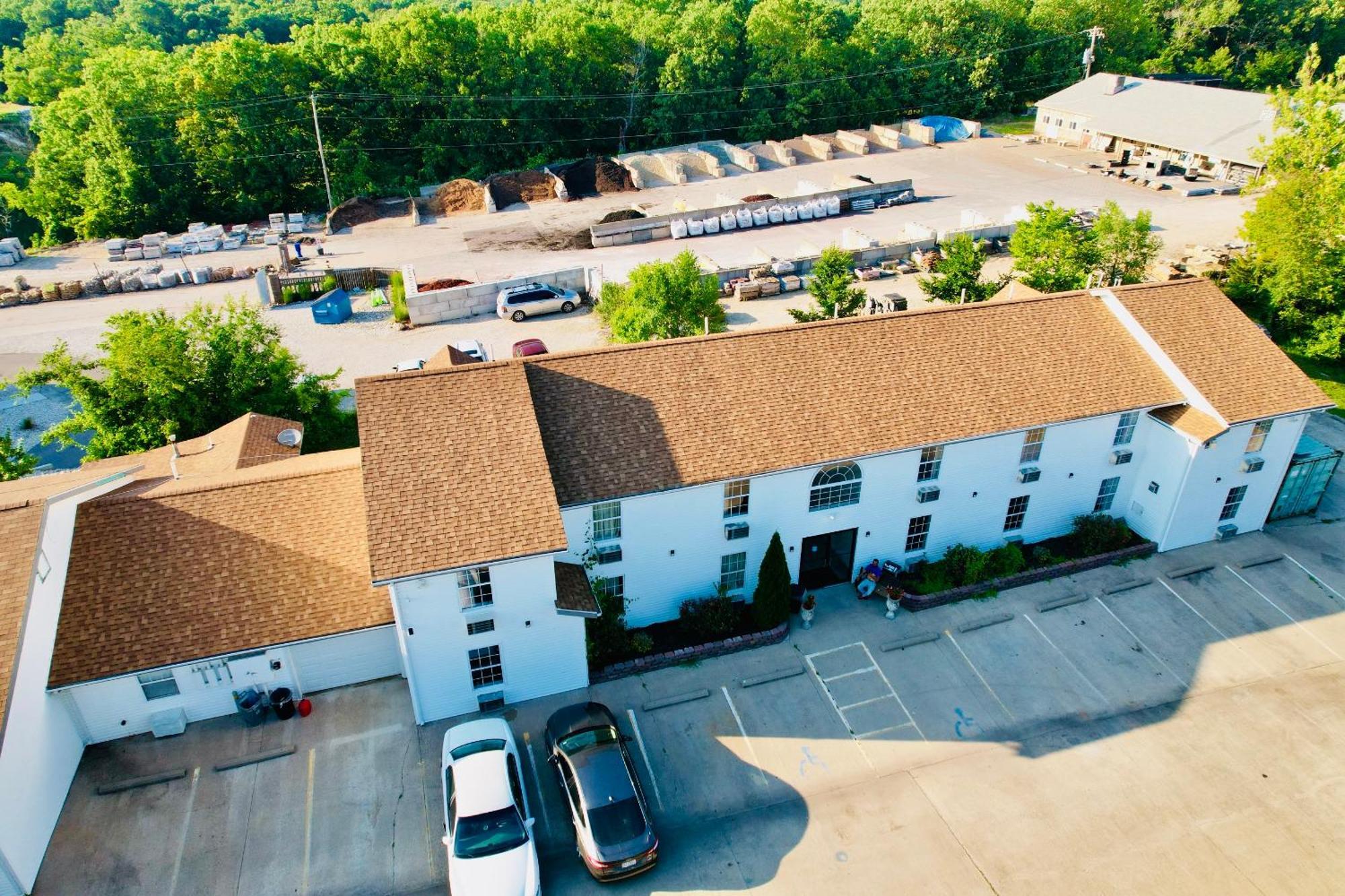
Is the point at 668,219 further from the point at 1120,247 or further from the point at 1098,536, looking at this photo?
the point at 1098,536

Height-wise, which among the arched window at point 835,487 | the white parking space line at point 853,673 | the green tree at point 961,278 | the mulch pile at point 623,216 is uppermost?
the green tree at point 961,278

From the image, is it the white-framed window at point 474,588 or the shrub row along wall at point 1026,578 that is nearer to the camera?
the white-framed window at point 474,588

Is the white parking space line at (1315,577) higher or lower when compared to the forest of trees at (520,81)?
lower

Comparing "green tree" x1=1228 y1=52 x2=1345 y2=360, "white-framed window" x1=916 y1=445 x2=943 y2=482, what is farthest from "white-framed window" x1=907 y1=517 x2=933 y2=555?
"green tree" x1=1228 y1=52 x2=1345 y2=360

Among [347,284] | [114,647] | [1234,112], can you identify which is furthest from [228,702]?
[1234,112]

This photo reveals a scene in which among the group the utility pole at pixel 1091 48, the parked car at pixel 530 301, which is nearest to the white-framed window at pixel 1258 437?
the parked car at pixel 530 301

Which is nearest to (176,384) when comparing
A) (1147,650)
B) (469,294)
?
(469,294)

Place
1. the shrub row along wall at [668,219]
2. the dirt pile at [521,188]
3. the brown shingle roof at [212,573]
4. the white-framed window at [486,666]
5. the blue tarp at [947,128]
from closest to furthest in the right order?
the brown shingle roof at [212,573], the white-framed window at [486,666], the shrub row along wall at [668,219], the dirt pile at [521,188], the blue tarp at [947,128]

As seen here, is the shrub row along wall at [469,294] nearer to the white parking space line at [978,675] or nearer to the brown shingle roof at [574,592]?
the brown shingle roof at [574,592]
